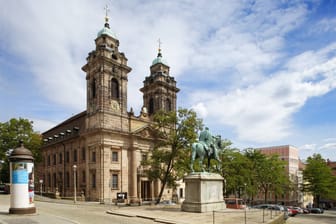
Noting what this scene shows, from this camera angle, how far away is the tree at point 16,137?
167 ft

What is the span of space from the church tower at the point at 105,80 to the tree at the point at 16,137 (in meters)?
13.0

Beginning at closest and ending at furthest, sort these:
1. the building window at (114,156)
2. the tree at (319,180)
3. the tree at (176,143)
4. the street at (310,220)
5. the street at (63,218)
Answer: the street at (63,218), the street at (310,220), the tree at (176,143), the building window at (114,156), the tree at (319,180)

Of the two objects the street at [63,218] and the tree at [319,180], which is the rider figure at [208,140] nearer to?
the street at [63,218]

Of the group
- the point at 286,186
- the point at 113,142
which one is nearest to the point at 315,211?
the point at 286,186

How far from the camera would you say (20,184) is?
18.7 m

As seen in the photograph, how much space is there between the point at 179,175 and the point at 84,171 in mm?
18580

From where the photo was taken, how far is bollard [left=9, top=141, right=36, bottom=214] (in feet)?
61.2

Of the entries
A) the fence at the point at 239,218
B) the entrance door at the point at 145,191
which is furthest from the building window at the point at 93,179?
the fence at the point at 239,218

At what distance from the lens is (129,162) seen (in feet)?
160

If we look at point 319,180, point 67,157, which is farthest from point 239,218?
point 319,180

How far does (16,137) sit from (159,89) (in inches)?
1082

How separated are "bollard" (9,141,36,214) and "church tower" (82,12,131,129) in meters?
26.4

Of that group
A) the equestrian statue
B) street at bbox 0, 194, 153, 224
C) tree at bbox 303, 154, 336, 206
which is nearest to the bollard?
street at bbox 0, 194, 153, 224

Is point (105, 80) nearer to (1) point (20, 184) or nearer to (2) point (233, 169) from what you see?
(2) point (233, 169)
